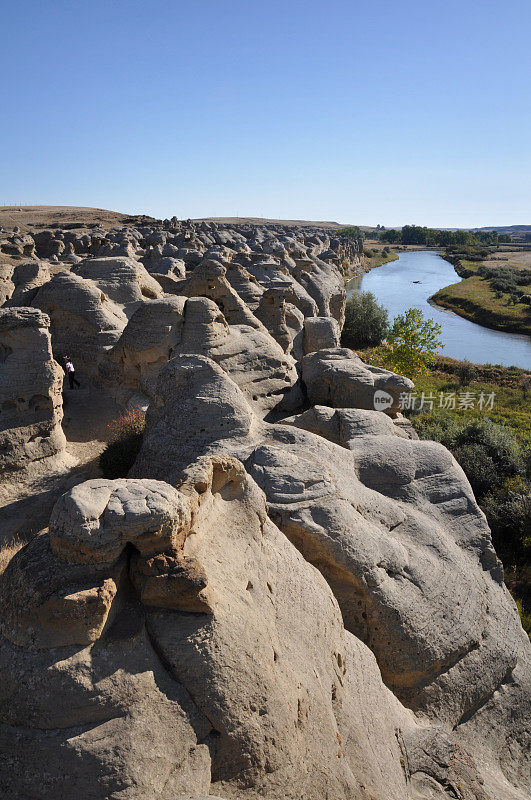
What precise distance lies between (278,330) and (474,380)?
23.8 metres

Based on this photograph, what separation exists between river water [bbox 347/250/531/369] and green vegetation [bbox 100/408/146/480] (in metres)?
41.1

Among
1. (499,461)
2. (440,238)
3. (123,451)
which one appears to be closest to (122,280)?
(123,451)

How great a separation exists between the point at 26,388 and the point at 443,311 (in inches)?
2540

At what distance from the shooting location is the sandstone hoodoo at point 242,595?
419 cm

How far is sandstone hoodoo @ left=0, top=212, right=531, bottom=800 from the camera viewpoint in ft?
13.8

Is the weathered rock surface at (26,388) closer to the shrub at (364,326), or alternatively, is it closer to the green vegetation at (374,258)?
the shrub at (364,326)

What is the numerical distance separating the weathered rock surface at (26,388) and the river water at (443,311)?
42297 mm

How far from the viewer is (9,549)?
10078 mm

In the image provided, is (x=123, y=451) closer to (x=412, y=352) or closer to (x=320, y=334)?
(x=320, y=334)

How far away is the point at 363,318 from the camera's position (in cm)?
4325

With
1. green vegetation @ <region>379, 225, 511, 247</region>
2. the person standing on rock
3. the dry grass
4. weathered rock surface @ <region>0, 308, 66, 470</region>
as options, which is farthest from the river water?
green vegetation @ <region>379, 225, 511, 247</region>

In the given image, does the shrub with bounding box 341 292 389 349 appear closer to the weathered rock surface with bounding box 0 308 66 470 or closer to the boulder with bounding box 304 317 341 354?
the boulder with bounding box 304 317 341 354

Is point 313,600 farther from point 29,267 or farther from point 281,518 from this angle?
point 29,267

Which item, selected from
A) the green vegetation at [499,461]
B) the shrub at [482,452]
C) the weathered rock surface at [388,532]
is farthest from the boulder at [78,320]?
the green vegetation at [499,461]
